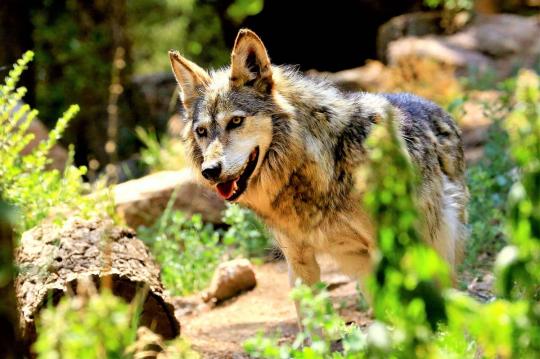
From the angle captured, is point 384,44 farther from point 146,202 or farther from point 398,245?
point 398,245

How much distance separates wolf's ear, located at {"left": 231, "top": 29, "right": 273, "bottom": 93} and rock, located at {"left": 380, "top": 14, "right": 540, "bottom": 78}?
756 cm

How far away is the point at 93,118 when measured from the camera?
581 inches

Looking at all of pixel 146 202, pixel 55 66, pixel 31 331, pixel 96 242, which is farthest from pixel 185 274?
pixel 55 66

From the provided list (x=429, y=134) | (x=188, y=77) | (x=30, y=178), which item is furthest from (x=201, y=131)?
(x=30, y=178)

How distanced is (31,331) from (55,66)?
1135cm

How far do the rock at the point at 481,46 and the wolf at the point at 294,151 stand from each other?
24.3ft

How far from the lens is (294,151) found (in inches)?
191

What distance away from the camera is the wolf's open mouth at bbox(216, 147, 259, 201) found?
15.6ft

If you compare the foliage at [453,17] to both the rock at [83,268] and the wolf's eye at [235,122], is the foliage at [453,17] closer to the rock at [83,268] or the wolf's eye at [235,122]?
the wolf's eye at [235,122]

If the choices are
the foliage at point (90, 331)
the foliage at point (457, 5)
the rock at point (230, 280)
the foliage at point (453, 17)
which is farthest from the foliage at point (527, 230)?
the foliage at point (453, 17)

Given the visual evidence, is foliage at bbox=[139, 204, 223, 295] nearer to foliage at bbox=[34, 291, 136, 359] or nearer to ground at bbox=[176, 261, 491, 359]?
ground at bbox=[176, 261, 491, 359]

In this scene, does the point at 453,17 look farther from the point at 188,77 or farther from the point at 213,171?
the point at 213,171

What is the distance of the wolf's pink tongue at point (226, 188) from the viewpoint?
15.5 ft

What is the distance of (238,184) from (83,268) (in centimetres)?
100
